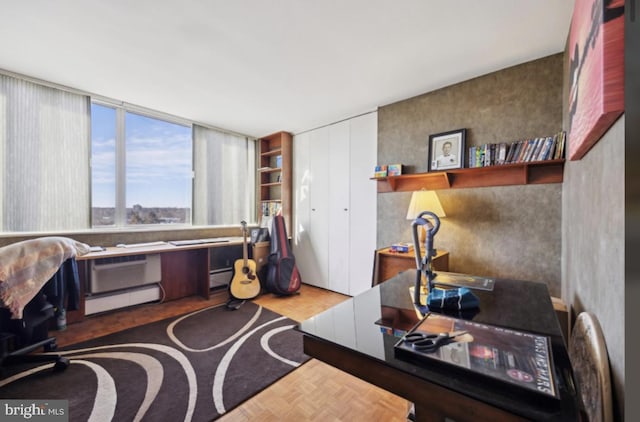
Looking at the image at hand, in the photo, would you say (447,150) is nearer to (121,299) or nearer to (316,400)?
(316,400)

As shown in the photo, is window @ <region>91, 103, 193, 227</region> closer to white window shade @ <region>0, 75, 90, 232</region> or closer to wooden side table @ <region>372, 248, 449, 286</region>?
white window shade @ <region>0, 75, 90, 232</region>

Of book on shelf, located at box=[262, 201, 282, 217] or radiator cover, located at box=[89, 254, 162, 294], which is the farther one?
book on shelf, located at box=[262, 201, 282, 217]

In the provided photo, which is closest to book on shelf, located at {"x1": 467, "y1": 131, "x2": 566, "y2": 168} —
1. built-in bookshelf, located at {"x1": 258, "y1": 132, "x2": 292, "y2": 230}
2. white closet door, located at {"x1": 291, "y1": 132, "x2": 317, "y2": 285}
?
white closet door, located at {"x1": 291, "y1": 132, "x2": 317, "y2": 285}

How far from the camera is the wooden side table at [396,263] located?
94.7 inches

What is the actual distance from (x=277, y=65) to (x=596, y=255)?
8.03 ft

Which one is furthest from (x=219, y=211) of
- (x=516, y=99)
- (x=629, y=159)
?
(x=629, y=159)

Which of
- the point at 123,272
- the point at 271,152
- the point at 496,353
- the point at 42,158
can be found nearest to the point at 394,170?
the point at 271,152

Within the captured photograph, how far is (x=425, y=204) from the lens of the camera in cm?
246

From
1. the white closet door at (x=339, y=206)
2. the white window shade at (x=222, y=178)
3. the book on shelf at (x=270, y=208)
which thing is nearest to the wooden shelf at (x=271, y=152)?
the white window shade at (x=222, y=178)

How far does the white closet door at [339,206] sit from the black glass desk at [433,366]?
243 centimetres

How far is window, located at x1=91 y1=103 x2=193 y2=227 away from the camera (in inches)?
118

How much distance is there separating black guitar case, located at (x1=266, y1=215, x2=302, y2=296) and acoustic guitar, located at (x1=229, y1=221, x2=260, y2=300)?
24 centimetres

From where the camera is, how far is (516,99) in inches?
90.7

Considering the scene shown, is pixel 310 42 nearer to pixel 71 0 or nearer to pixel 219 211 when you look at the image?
pixel 71 0
